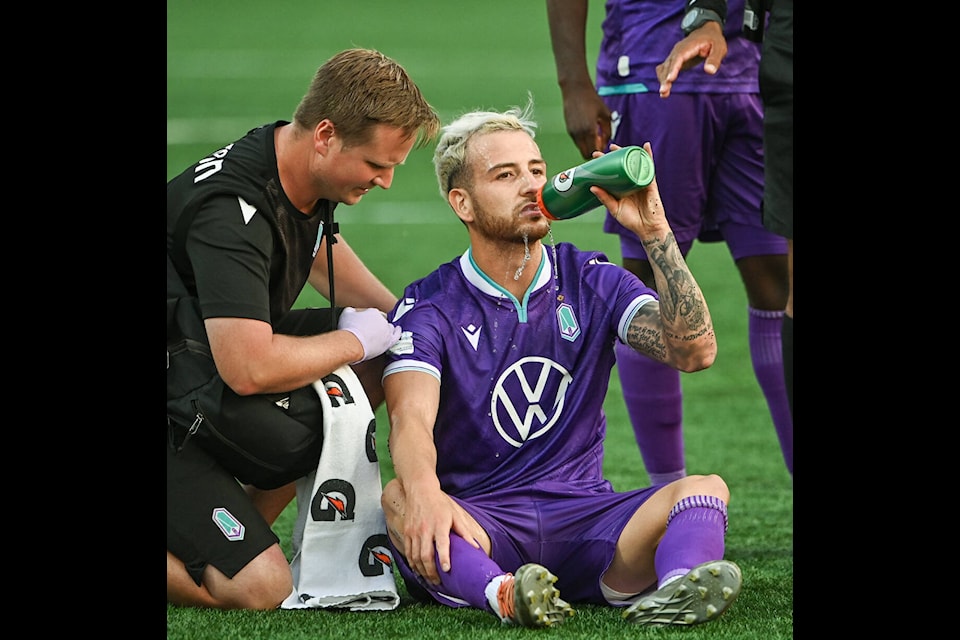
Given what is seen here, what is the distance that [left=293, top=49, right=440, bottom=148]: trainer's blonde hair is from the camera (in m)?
3.59

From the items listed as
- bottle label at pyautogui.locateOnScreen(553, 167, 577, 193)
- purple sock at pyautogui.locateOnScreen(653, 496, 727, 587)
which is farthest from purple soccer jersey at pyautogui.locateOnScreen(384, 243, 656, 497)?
purple sock at pyautogui.locateOnScreen(653, 496, 727, 587)

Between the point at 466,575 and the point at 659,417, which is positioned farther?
the point at 659,417

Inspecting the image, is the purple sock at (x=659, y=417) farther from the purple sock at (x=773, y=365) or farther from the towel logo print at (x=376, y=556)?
the towel logo print at (x=376, y=556)

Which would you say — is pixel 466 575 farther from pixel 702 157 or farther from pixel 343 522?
pixel 702 157

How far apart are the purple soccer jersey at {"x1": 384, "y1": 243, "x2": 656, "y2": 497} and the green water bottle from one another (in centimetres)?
26

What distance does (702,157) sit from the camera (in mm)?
4762

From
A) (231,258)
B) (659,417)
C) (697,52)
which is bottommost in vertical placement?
(659,417)

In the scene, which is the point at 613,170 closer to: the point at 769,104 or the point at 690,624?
the point at 769,104

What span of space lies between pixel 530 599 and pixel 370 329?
2.85 ft

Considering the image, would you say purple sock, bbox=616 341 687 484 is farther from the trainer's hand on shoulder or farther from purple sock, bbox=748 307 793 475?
the trainer's hand on shoulder

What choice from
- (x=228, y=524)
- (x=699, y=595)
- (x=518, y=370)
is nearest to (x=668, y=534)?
(x=699, y=595)

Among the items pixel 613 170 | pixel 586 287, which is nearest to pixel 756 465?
pixel 586 287

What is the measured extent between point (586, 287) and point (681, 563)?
0.90 meters
